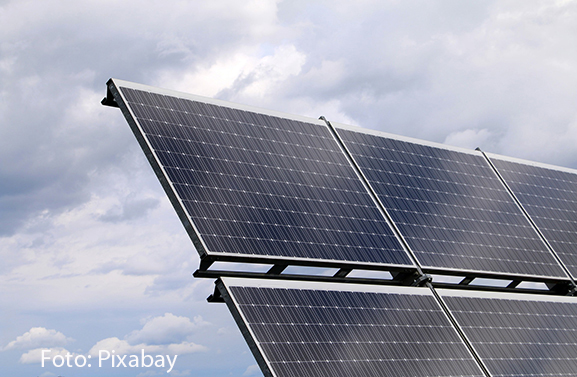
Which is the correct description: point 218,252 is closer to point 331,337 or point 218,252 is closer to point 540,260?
point 331,337

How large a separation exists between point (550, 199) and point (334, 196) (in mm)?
10643

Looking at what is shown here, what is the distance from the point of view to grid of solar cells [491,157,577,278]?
A: 21.7 meters

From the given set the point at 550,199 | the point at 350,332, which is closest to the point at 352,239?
the point at 350,332

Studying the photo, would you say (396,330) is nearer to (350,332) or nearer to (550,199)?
(350,332)

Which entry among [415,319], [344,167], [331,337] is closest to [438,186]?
[344,167]

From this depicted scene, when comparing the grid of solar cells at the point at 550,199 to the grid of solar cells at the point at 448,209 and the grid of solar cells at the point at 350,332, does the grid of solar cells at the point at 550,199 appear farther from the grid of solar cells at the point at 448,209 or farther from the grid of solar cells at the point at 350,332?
the grid of solar cells at the point at 350,332

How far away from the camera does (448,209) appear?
19.8 m

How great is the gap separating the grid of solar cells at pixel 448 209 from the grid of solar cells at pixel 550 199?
31.2 inches

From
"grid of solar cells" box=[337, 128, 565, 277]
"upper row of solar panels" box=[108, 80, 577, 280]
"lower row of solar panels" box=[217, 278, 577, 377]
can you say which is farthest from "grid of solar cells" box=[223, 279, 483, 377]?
"grid of solar cells" box=[337, 128, 565, 277]

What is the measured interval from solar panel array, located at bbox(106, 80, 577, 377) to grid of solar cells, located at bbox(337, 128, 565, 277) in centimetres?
5

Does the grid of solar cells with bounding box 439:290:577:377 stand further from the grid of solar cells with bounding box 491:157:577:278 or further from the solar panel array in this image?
the grid of solar cells with bounding box 491:157:577:278

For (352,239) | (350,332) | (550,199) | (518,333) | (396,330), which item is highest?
(550,199)

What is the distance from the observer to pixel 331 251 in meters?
15.6

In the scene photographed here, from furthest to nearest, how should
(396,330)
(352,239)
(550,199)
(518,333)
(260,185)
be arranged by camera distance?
1. (550,199)
2. (518,333)
3. (352,239)
4. (260,185)
5. (396,330)
